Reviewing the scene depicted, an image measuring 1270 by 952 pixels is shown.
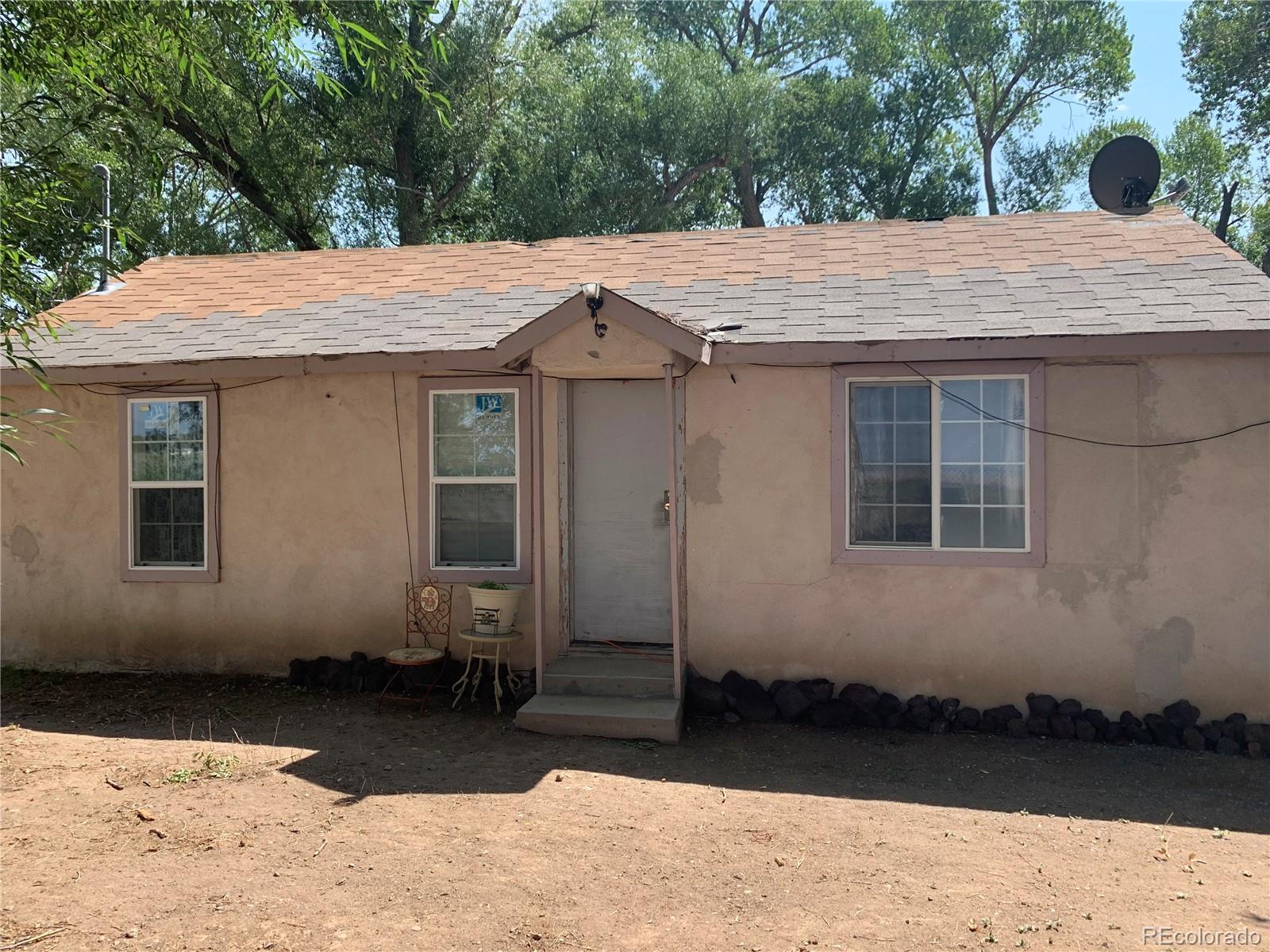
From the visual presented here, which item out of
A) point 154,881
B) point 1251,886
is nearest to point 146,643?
point 154,881

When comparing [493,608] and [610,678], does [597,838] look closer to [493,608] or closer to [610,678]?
[610,678]

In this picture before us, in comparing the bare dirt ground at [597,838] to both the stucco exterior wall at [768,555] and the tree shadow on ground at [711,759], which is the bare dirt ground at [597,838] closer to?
the tree shadow on ground at [711,759]

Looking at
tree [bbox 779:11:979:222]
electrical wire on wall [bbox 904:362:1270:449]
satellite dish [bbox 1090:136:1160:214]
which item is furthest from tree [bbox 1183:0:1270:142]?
electrical wire on wall [bbox 904:362:1270:449]

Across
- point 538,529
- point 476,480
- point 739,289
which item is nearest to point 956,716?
point 538,529

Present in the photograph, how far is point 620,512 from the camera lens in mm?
7883

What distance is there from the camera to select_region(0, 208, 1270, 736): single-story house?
6.77m

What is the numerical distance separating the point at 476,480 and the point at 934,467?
3765 mm

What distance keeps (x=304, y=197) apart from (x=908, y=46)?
16.6 meters

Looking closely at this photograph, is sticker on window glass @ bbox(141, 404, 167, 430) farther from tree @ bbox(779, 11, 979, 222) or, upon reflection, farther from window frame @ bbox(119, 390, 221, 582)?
tree @ bbox(779, 11, 979, 222)

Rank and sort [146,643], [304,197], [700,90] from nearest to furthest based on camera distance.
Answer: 1. [146,643]
2. [304,197]
3. [700,90]

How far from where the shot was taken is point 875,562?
716 cm

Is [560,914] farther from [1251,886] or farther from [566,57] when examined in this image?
[566,57]

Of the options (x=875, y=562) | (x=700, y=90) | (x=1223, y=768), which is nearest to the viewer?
(x=1223, y=768)

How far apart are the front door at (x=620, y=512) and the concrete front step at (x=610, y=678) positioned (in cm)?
49
